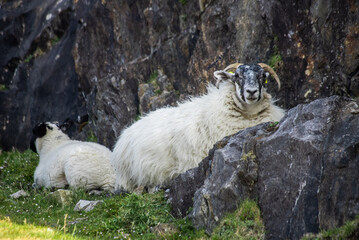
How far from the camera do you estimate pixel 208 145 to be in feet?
29.3

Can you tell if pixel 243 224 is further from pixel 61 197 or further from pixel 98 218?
pixel 61 197

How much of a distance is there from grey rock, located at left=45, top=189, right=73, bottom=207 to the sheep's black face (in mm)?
3943

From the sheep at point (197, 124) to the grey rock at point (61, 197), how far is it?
1257 millimetres

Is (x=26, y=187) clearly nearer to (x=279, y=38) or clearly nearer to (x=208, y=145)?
(x=208, y=145)

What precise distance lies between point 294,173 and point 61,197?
5.46 meters

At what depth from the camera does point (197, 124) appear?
9.24 meters

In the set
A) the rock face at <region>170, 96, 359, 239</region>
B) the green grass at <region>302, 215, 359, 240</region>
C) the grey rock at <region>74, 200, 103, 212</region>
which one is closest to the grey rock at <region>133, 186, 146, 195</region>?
the grey rock at <region>74, 200, 103, 212</region>

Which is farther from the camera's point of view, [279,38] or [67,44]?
[67,44]

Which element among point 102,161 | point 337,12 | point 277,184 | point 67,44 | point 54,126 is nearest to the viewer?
point 277,184

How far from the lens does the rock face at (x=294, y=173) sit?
5.32 metres

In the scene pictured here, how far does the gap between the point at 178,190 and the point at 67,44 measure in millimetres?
12289

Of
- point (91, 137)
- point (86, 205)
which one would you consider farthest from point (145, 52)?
point (86, 205)

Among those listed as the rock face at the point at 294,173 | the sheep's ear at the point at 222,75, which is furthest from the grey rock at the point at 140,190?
the rock face at the point at 294,173

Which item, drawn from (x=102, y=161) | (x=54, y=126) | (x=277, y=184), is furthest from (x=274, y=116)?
(x=54, y=126)
